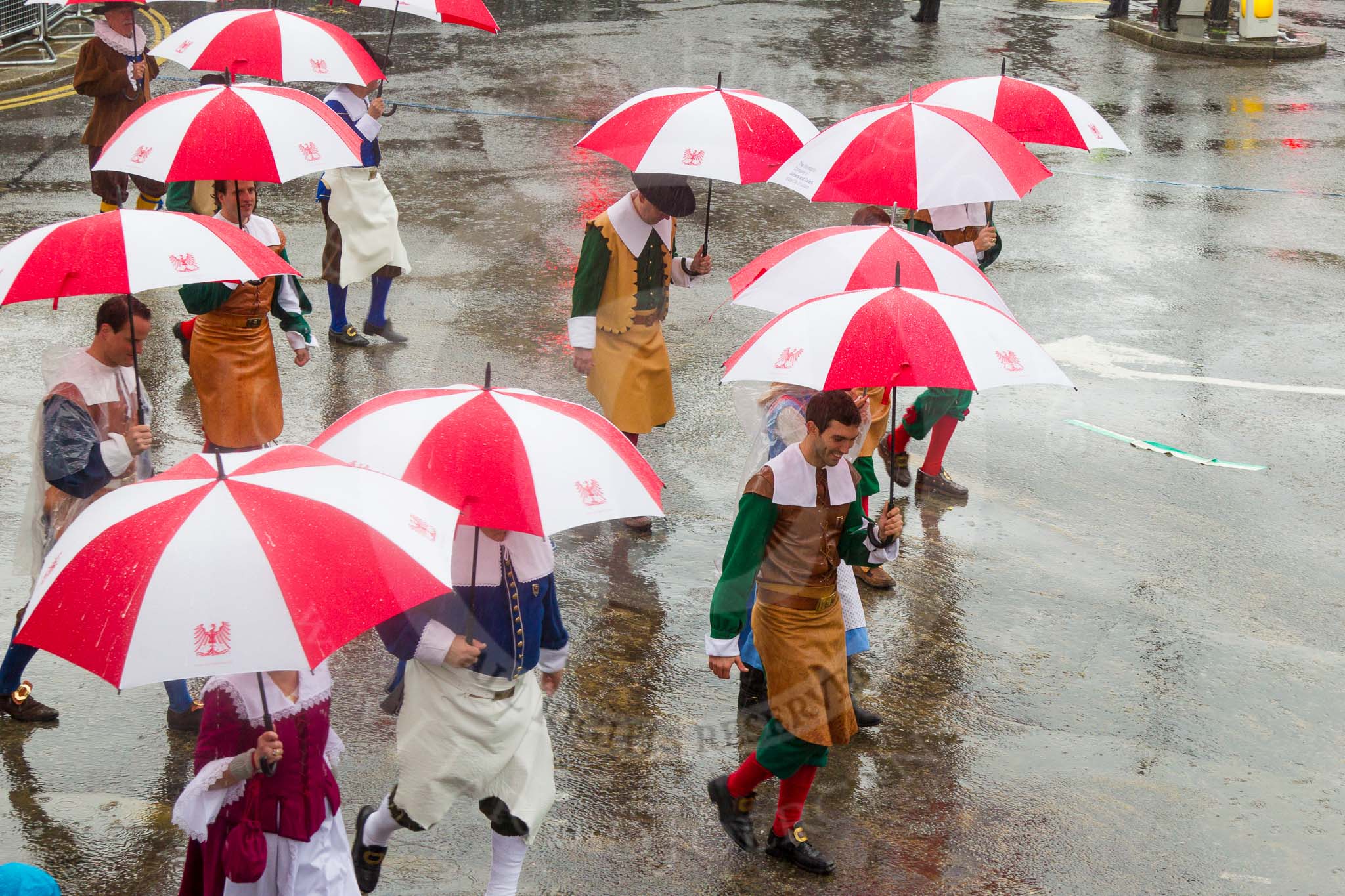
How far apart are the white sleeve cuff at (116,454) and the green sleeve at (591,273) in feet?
8.28

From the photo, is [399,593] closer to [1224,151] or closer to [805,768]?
[805,768]

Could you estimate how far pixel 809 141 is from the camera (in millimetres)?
6699

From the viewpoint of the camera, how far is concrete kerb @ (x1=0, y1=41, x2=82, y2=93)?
14562mm

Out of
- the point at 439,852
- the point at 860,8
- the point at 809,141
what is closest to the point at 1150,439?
the point at 809,141

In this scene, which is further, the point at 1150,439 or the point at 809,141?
the point at 1150,439

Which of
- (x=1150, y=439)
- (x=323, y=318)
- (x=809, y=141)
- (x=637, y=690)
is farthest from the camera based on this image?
(x=323, y=318)

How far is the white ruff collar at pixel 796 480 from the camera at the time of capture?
189 inches

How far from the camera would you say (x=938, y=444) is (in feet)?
25.4

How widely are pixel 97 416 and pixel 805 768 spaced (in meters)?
2.86

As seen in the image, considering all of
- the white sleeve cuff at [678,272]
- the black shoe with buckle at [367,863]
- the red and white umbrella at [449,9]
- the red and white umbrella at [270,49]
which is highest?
the red and white umbrella at [449,9]

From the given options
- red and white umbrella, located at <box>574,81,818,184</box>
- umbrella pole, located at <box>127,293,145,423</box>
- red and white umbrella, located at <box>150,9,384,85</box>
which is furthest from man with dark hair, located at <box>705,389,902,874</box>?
red and white umbrella, located at <box>150,9,384,85</box>

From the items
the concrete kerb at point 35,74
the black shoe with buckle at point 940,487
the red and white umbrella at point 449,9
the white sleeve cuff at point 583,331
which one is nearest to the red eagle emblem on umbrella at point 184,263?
the white sleeve cuff at point 583,331

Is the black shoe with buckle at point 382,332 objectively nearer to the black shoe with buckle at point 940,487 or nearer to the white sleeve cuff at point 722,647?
the black shoe with buckle at point 940,487

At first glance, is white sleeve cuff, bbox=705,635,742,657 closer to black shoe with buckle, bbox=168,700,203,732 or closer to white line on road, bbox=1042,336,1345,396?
black shoe with buckle, bbox=168,700,203,732
